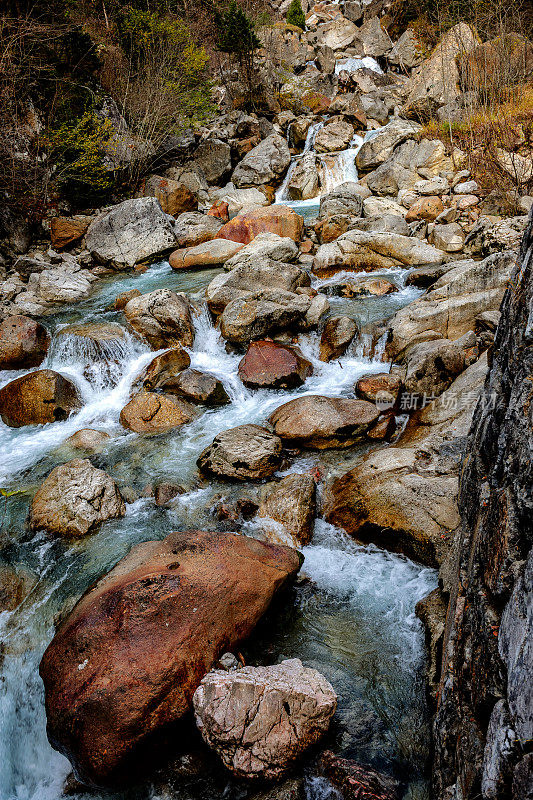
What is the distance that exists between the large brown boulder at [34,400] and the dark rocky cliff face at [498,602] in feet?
22.7

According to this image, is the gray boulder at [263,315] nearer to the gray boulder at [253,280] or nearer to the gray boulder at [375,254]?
the gray boulder at [253,280]

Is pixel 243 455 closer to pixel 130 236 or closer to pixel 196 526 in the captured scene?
pixel 196 526

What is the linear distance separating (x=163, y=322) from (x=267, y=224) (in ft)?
17.8

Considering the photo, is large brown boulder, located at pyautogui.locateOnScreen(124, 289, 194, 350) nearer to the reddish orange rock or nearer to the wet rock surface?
the wet rock surface

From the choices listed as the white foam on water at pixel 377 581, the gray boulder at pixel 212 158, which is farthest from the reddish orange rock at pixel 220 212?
the white foam on water at pixel 377 581

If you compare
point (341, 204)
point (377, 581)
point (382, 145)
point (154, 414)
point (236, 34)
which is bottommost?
point (377, 581)

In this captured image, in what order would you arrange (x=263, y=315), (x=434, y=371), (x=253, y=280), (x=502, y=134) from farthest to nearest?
(x=502, y=134), (x=253, y=280), (x=263, y=315), (x=434, y=371)

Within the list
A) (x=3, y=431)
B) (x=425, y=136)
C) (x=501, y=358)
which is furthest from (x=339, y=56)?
(x=501, y=358)

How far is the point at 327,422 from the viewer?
5844 millimetres

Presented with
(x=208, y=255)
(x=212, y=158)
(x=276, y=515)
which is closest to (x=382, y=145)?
(x=212, y=158)

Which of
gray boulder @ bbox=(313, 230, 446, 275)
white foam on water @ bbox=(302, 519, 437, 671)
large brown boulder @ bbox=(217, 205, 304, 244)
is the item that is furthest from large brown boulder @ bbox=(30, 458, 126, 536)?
large brown boulder @ bbox=(217, 205, 304, 244)

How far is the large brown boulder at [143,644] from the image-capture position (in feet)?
8.81

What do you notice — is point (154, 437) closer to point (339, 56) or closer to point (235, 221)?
point (235, 221)

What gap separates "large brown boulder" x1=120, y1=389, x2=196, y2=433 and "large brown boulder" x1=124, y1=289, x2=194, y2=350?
181cm
